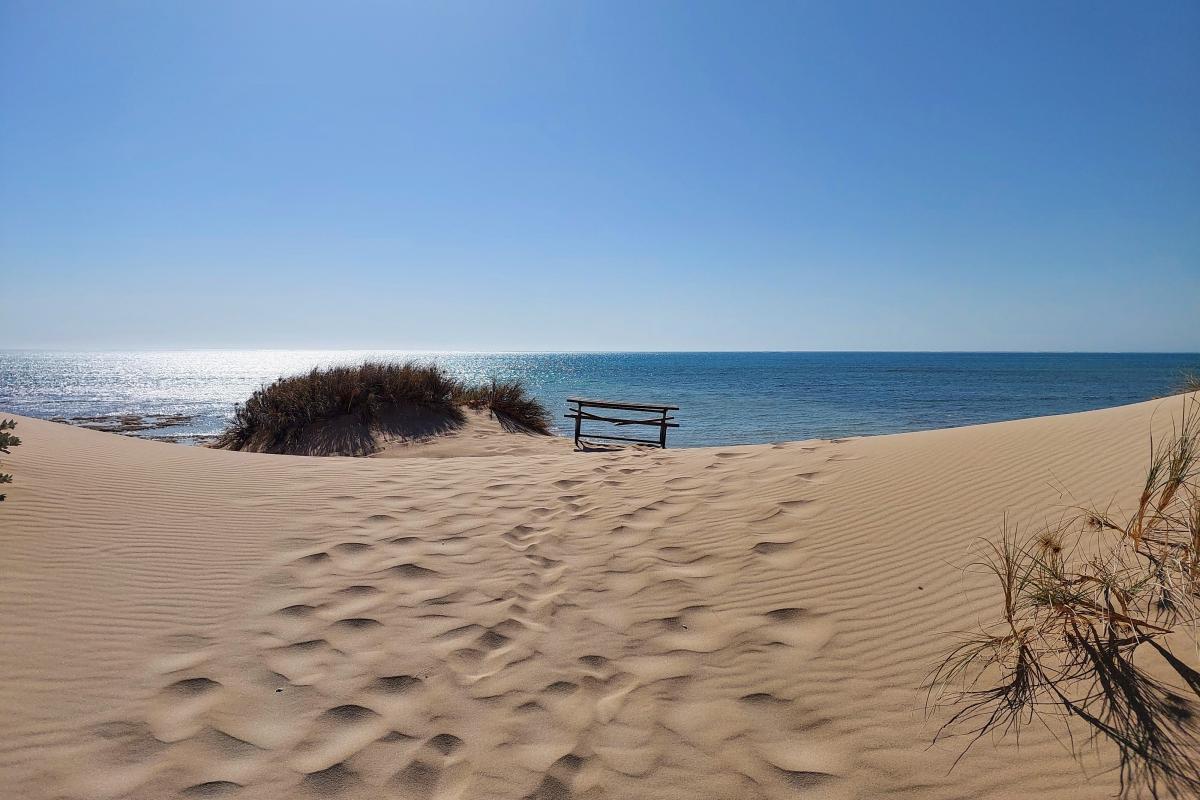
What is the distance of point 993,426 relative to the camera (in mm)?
6488

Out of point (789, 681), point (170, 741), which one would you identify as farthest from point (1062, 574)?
point (170, 741)

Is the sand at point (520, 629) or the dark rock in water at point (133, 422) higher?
the sand at point (520, 629)

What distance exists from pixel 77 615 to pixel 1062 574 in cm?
514

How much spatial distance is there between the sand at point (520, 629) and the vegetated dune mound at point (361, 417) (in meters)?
6.47

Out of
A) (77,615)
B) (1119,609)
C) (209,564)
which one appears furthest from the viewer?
(209,564)

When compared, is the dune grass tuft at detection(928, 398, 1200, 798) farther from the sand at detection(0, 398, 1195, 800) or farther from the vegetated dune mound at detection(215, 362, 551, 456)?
the vegetated dune mound at detection(215, 362, 551, 456)

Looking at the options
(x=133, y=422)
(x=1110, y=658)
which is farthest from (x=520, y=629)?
(x=133, y=422)

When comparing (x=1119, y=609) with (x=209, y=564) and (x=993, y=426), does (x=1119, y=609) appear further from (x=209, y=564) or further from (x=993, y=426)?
(x=209, y=564)

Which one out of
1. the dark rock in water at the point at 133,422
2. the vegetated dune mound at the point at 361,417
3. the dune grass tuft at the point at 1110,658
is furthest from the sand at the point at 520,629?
the dark rock in water at the point at 133,422

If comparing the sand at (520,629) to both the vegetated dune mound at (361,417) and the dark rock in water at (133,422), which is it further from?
the dark rock in water at (133,422)

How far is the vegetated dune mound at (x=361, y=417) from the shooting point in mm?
12492

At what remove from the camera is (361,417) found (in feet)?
43.4

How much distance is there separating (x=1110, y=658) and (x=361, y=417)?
521 inches

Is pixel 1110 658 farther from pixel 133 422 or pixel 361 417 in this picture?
pixel 133 422
